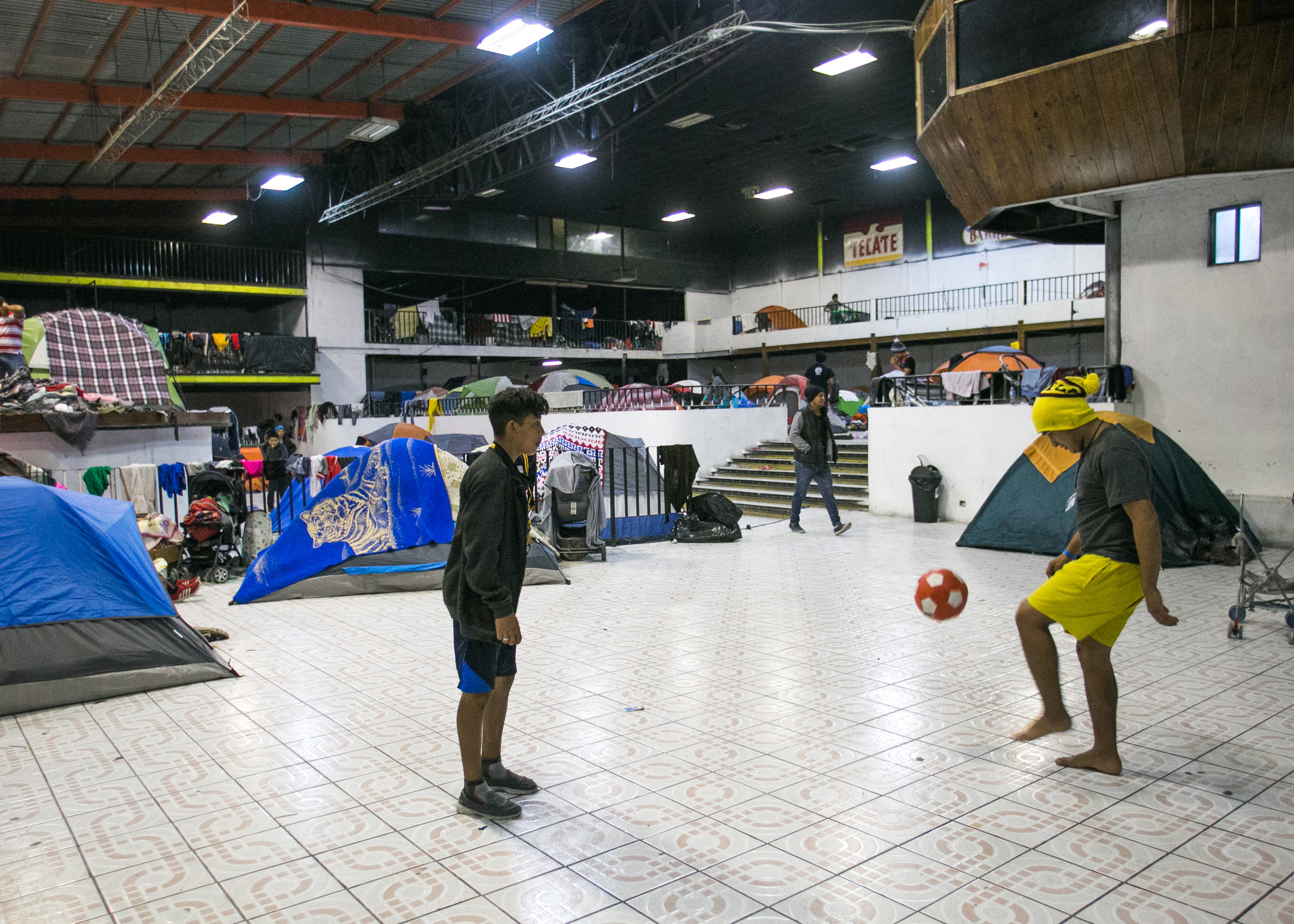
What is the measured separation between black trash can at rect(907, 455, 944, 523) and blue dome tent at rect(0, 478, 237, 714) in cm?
889

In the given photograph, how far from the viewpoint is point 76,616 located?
462 centimetres

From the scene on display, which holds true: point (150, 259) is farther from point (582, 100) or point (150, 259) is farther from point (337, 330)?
point (582, 100)

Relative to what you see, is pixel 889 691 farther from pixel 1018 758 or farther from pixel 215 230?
pixel 215 230

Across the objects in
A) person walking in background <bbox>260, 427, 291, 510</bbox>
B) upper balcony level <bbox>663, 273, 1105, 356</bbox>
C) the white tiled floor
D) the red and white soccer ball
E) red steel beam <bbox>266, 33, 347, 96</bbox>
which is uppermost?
red steel beam <bbox>266, 33, 347, 96</bbox>

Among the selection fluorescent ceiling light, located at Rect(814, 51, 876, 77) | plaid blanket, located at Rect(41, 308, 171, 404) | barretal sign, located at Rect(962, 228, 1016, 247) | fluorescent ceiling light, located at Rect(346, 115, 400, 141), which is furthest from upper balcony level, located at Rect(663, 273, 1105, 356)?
plaid blanket, located at Rect(41, 308, 171, 404)

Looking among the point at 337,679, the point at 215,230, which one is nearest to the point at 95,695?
the point at 337,679

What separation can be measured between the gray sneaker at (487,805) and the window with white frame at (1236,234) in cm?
948

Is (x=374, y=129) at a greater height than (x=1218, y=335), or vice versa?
(x=374, y=129)

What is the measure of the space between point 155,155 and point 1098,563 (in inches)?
729

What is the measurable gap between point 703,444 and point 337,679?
37.3ft

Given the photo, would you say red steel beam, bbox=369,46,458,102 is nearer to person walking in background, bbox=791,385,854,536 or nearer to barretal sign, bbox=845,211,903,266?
person walking in background, bbox=791,385,854,536

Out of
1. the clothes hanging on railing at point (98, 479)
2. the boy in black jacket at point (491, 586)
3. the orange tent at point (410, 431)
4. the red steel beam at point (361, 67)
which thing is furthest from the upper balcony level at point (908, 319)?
the boy in black jacket at point (491, 586)

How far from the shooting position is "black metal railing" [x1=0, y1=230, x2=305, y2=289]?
20.3 metres

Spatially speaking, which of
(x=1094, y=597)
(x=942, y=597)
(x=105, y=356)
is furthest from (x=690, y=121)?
(x=1094, y=597)
